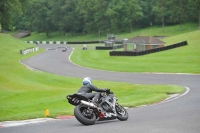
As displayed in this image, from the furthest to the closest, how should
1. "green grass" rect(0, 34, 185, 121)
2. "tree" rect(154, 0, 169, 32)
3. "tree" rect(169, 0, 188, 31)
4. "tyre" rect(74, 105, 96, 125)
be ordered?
"tree" rect(154, 0, 169, 32)
"tree" rect(169, 0, 188, 31)
"green grass" rect(0, 34, 185, 121)
"tyre" rect(74, 105, 96, 125)

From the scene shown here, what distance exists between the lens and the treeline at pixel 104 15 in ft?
413

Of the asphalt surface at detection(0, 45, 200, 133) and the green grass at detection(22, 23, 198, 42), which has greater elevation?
the asphalt surface at detection(0, 45, 200, 133)

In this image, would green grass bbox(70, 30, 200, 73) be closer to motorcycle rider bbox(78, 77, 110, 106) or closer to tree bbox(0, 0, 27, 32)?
tree bbox(0, 0, 27, 32)

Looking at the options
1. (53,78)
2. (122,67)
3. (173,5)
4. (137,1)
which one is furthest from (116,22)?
(53,78)

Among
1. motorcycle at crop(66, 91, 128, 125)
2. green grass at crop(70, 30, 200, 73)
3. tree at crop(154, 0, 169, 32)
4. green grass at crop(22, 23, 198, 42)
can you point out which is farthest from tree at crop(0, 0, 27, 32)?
tree at crop(154, 0, 169, 32)

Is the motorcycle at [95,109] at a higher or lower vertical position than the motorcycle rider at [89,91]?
lower

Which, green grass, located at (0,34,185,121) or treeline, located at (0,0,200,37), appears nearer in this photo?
green grass, located at (0,34,185,121)

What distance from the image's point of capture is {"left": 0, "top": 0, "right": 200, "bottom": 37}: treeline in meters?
126

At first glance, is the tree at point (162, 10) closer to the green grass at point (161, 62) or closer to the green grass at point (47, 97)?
the green grass at point (161, 62)

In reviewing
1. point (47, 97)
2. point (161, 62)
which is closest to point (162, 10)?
point (161, 62)

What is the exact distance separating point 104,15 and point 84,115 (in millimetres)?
133630

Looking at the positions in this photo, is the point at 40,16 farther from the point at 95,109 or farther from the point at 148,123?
the point at 148,123

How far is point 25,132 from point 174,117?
18.2ft

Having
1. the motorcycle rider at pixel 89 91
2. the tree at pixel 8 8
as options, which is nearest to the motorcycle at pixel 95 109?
the motorcycle rider at pixel 89 91
